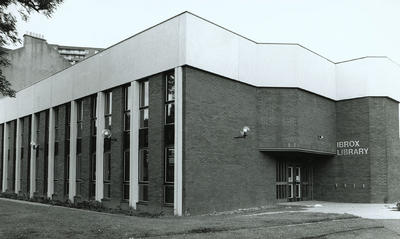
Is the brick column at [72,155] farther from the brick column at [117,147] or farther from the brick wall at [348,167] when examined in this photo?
the brick wall at [348,167]

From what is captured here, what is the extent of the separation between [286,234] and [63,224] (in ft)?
19.9

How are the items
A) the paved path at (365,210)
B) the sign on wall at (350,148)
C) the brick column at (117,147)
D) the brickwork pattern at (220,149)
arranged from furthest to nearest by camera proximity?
the sign on wall at (350,148), the brick column at (117,147), the brickwork pattern at (220,149), the paved path at (365,210)

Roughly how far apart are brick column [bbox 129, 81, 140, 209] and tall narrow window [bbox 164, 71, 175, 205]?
2.06 meters

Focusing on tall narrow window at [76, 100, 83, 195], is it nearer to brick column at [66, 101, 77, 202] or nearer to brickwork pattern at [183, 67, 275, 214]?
brick column at [66, 101, 77, 202]

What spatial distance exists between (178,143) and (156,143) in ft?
5.67

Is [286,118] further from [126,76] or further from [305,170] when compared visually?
[126,76]

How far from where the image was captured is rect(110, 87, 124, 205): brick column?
21.3 metres

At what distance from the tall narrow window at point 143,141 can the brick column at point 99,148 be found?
3575 millimetres

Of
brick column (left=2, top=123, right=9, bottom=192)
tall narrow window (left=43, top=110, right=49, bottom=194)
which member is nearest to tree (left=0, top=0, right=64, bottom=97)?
tall narrow window (left=43, top=110, right=49, bottom=194)

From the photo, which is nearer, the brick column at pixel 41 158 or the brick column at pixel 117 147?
the brick column at pixel 117 147

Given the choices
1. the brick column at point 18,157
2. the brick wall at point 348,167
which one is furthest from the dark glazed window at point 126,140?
the brick column at point 18,157

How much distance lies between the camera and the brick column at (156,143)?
18.7 metres

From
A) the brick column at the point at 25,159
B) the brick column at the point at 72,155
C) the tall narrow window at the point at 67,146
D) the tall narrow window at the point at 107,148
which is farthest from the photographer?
the brick column at the point at 25,159

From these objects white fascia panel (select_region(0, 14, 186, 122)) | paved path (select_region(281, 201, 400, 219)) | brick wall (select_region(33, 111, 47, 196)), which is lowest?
paved path (select_region(281, 201, 400, 219))
